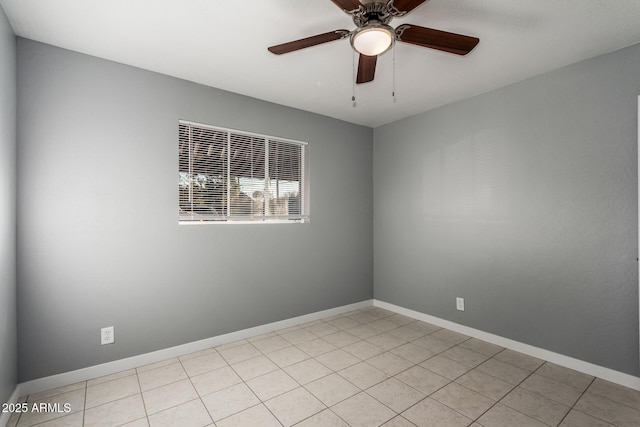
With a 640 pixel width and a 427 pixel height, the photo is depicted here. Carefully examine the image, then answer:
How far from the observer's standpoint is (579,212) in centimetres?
253

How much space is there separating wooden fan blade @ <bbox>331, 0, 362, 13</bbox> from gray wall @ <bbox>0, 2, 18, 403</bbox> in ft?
6.63

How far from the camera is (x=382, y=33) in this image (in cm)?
156

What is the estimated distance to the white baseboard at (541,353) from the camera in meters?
2.31

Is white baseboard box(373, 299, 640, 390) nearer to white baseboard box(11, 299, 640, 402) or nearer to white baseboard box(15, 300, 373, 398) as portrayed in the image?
white baseboard box(11, 299, 640, 402)

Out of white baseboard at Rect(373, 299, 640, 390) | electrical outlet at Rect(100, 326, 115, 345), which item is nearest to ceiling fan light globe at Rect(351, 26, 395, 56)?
electrical outlet at Rect(100, 326, 115, 345)

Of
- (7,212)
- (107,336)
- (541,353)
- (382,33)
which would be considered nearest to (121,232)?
(7,212)

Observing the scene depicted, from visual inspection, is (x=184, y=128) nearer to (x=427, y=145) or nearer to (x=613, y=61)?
(x=427, y=145)

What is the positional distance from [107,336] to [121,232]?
821mm

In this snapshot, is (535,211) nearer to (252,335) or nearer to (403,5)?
(403,5)

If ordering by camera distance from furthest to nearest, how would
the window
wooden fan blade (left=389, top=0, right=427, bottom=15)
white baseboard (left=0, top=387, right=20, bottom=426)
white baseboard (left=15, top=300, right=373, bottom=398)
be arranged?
1. the window
2. white baseboard (left=15, top=300, right=373, bottom=398)
3. white baseboard (left=0, top=387, right=20, bottom=426)
4. wooden fan blade (left=389, top=0, right=427, bottom=15)

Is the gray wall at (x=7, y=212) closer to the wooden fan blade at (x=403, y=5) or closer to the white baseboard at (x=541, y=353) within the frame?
the wooden fan blade at (x=403, y=5)

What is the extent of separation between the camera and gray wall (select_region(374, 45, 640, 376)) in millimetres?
2346

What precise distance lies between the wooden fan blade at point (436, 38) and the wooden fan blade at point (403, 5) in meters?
0.08

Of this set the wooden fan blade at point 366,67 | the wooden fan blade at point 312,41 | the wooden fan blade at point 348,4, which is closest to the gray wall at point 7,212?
the wooden fan blade at point 312,41
